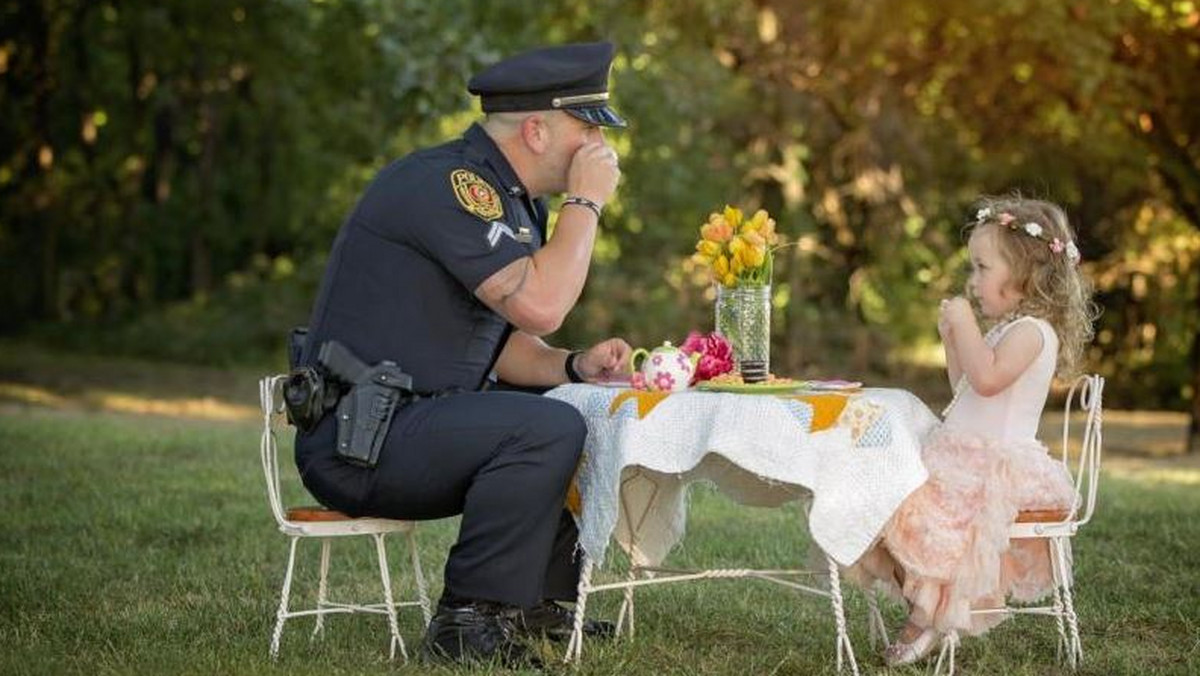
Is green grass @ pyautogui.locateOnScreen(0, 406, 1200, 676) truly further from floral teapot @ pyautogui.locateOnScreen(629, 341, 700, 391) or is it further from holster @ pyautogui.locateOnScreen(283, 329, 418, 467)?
floral teapot @ pyautogui.locateOnScreen(629, 341, 700, 391)

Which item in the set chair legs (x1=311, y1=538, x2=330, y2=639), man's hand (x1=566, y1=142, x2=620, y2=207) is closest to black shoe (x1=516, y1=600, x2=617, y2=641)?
chair legs (x1=311, y1=538, x2=330, y2=639)

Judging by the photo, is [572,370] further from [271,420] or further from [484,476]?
[271,420]

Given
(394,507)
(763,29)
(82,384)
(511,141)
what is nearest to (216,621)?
(394,507)

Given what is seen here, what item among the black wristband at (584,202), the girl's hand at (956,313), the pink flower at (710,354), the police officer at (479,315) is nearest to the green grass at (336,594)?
the police officer at (479,315)

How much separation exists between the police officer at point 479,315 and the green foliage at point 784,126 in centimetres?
984

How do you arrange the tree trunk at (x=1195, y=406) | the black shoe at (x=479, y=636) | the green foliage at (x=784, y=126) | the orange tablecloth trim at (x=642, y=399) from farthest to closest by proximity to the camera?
the green foliage at (x=784, y=126) → the tree trunk at (x=1195, y=406) → the black shoe at (x=479, y=636) → the orange tablecloth trim at (x=642, y=399)

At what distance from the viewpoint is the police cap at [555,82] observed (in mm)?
5320

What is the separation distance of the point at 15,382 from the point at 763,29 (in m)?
9.04

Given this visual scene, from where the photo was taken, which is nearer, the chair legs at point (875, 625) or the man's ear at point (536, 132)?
the man's ear at point (536, 132)

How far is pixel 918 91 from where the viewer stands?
2036cm

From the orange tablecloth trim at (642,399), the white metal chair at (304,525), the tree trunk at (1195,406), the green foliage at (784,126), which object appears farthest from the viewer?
the green foliage at (784,126)

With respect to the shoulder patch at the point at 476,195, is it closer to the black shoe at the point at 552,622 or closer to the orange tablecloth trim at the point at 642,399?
A: the orange tablecloth trim at the point at 642,399

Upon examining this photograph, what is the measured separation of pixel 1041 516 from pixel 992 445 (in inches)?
9.1

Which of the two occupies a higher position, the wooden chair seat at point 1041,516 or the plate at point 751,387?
the plate at point 751,387
